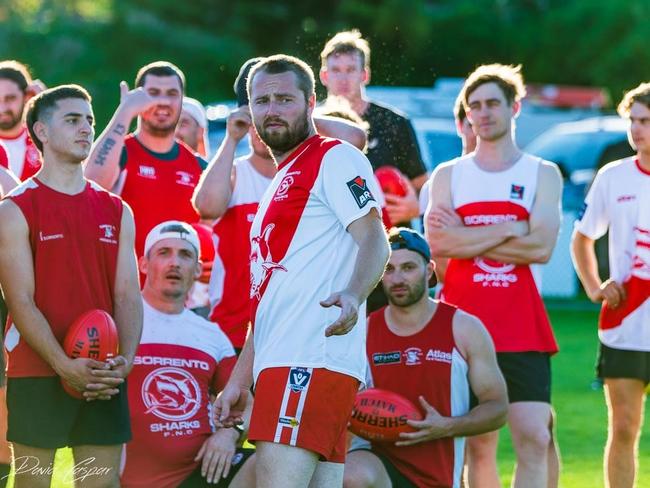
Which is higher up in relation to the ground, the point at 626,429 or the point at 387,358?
the point at 387,358

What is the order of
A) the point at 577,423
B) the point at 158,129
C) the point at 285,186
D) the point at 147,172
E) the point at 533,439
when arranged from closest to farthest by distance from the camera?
1. the point at 285,186
2. the point at 533,439
3. the point at 147,172
4. the point at 158,129
5. the point at 577,423

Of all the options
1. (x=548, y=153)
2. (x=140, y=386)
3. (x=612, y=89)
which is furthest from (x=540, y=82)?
(x=140, y=386)

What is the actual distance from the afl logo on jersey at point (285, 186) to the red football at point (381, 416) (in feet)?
5.37

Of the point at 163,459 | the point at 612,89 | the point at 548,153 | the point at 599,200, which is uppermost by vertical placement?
the point at 612,89

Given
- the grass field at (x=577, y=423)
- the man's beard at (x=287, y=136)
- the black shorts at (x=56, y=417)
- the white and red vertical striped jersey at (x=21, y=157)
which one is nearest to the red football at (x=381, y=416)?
the black shorts at (x=56, y=417)

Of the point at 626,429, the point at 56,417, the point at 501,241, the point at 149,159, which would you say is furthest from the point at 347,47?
the point at 56,417

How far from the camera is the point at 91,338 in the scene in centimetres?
603

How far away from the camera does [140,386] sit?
680 cm

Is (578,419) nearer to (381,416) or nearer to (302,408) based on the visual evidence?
(381,416)

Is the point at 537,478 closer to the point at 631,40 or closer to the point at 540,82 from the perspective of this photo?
the point at 631,40

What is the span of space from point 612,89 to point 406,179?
23.4 m

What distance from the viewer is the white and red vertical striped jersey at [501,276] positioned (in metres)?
7.40

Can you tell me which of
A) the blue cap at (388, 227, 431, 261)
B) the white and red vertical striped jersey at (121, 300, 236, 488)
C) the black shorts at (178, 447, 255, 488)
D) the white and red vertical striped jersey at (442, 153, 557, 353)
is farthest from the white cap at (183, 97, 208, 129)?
the black shorts at (178, 447, 255, 488)

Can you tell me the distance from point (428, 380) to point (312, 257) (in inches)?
75.4
